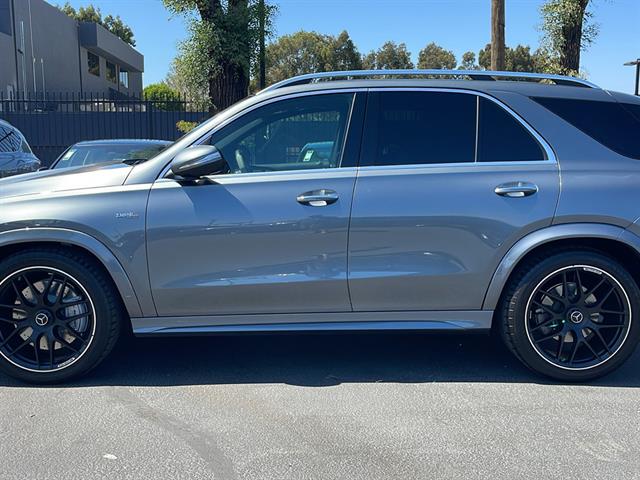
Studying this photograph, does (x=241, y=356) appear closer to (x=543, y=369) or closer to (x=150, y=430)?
(x=150, y=430)

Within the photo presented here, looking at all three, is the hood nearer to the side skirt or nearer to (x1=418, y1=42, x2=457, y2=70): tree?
the side skirt

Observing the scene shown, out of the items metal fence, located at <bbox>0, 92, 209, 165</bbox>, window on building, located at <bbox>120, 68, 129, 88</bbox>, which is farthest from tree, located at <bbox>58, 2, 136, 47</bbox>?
metal fence, located at <bbox>0, 92, 209, 165</bbox>

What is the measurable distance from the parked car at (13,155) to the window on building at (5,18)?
26648 mm

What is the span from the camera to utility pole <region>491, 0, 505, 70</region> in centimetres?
1157

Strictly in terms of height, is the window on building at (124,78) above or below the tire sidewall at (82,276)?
above

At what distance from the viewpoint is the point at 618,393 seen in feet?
13.4

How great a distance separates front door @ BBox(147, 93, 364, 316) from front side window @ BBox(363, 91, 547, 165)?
265mm

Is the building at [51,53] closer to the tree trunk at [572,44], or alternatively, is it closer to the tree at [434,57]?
the tree trunk at [572,44]

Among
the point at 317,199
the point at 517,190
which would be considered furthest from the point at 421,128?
the point at 317,199

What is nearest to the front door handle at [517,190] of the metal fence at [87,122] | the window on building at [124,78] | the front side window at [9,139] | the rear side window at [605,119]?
the rear side window at [605,119]

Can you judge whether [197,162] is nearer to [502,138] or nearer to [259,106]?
[259,106]

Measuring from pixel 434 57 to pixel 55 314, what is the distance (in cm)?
7199

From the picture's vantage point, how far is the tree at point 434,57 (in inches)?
2694

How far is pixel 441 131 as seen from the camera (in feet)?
13.6
